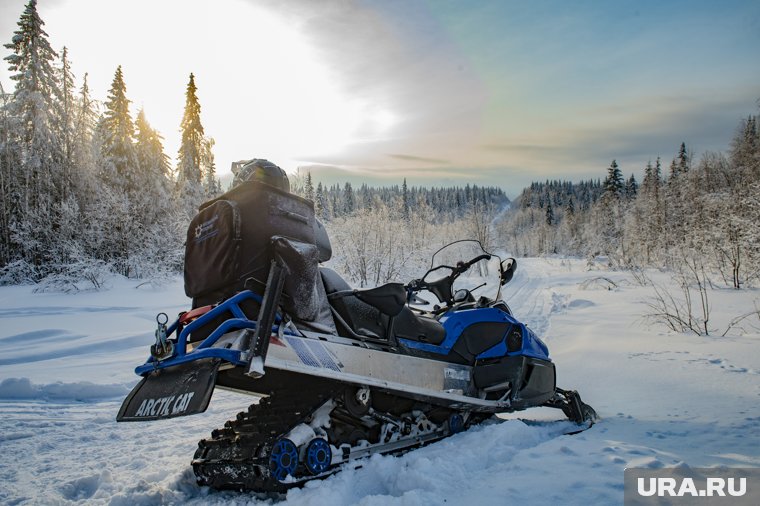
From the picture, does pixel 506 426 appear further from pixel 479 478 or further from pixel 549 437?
pixel 479 478

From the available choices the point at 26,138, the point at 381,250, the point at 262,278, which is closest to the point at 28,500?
the point at 262,278

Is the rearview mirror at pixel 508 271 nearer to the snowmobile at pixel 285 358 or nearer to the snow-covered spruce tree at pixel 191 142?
the snowmobile at pixel 285 358

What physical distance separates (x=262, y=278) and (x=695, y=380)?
3760 mm

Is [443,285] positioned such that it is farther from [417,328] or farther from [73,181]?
[73,181]

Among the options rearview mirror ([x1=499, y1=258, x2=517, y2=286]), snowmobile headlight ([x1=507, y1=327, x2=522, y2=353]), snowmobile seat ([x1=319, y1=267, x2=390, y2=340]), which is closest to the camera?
snowmobile seat ([x1=319, y1=267, x2=390, y2=340])

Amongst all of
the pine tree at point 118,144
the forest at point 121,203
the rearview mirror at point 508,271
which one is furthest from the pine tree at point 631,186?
the rearview mirror at point 508,271

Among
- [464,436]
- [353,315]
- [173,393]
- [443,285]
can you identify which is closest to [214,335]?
[173,393]

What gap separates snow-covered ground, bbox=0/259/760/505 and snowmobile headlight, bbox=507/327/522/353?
0.53 m

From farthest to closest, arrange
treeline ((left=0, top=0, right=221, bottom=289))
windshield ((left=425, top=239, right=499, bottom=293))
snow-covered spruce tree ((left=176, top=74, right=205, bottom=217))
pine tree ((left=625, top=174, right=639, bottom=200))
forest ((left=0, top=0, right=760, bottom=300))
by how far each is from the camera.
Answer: pine tree ((left=625, top=174, right=639, bottom=200))
snow-covered spruce tree ((left=176, top=74, right=205, bottom=217))
treeline ((left=0, top=0, right=221, bottom=289))
forest ((left=0, top=0, right=760, bottom=300))
windshield ((left=425, top=239, right=499, bottom=293))

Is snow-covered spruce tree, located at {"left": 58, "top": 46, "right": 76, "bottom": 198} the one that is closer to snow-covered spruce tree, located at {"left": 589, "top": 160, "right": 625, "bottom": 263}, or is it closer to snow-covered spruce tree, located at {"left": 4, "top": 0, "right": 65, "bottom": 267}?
snow-covered spruce tree, located at {"left": 4, "top": 0, "right": 65, "bottom": 267}

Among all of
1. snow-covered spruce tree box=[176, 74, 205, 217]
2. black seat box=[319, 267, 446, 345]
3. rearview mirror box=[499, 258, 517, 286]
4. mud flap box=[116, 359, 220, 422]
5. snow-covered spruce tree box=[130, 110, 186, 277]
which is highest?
snow-covered spruce tree box=[176, 74, 205, 217]

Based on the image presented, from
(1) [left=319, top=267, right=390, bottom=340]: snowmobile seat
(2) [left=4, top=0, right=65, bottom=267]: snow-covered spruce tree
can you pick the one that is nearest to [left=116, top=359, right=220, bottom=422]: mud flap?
(1) [left=319, top=267, right=390, bottom=340]: snowmobile seat

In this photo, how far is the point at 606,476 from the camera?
7.36 ft

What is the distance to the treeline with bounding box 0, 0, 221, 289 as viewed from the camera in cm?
1889
